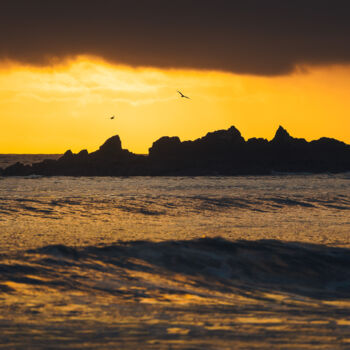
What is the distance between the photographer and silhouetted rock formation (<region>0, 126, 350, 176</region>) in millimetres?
83688

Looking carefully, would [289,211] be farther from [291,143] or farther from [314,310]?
[291,143]

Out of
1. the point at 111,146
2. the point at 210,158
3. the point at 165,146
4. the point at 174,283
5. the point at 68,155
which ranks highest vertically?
the point at 165,146

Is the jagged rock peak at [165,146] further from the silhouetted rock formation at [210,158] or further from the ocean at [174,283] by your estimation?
the ocean at [174,283]

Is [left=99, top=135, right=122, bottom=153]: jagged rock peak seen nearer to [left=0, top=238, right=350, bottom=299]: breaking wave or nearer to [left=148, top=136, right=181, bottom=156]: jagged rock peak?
[left=148, top=136, right=181, bottom=156]: jagged rock peak

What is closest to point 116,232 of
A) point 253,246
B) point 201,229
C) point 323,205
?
point 201,229

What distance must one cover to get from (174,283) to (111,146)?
81.8m

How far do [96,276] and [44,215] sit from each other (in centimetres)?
1295

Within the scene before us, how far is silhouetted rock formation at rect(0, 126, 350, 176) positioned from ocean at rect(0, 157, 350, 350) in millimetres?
60614

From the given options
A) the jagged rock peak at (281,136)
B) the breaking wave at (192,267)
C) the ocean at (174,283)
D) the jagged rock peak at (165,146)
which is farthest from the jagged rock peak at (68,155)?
the breaking wave at (192,267)

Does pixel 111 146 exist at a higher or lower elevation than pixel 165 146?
lower

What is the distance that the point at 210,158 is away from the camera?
9256 centimetres

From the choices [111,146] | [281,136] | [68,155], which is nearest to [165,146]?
[111,146]

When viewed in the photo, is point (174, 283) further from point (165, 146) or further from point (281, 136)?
point (281, 136)

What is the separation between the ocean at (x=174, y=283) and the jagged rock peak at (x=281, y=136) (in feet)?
262
